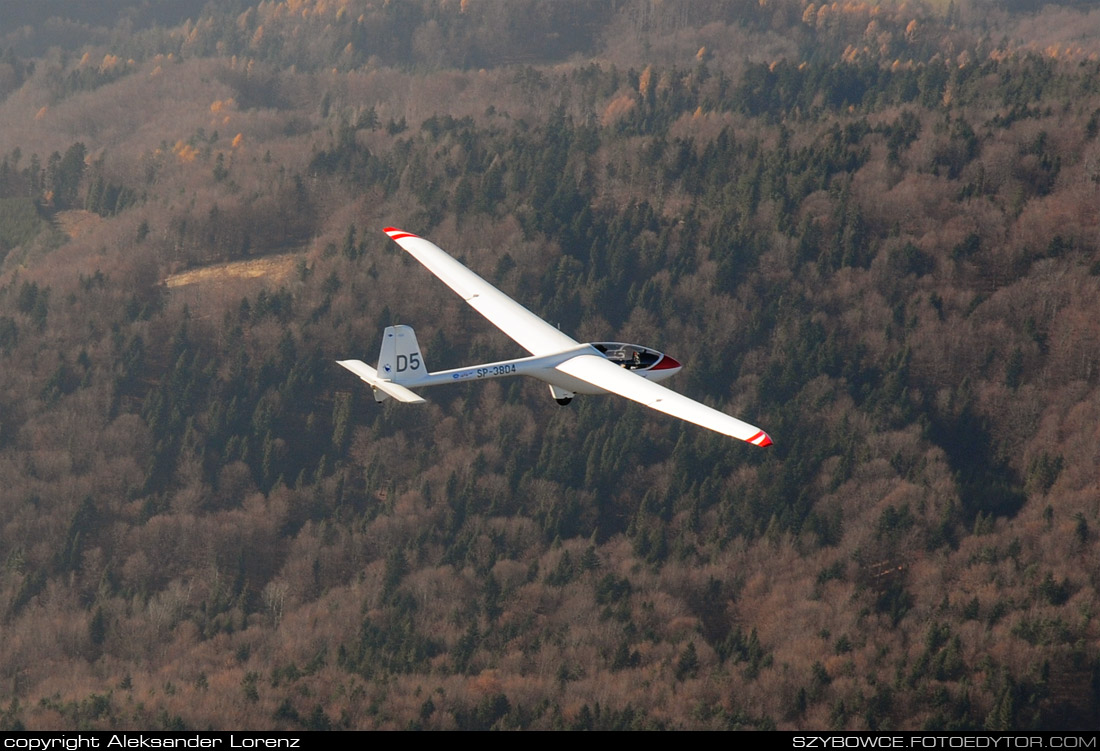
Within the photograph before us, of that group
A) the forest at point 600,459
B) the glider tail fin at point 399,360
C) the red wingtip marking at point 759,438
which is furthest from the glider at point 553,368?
the forest at point 600,459

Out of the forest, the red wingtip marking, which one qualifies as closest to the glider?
the red wingtip marking

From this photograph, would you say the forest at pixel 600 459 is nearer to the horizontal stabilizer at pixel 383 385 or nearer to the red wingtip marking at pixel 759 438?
the horizontal stabilizer at pixel 383 385

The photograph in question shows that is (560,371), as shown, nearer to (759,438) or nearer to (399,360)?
(399,360)

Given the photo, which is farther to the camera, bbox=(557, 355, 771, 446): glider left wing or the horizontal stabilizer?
the horizontal stabilizer

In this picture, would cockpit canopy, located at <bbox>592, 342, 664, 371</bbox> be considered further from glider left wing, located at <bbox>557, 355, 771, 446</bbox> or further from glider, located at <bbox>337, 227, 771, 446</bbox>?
glider left wing, located at <bbox>557, 355, 771, 446</bbox>

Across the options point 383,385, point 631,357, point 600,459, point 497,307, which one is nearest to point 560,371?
point 631,357
